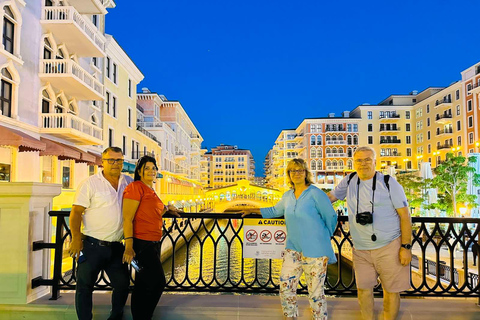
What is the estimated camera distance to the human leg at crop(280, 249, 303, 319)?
11.6ft

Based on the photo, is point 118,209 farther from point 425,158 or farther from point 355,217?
point 425,158

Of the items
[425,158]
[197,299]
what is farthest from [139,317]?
[425,158]

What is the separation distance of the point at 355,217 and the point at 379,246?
0.35m

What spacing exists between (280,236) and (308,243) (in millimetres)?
940

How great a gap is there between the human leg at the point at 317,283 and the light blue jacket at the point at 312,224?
7cm

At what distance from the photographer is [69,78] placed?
1675cm

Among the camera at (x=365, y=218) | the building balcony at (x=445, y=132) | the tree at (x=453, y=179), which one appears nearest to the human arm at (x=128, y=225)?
the camera at (x=365, y=218)

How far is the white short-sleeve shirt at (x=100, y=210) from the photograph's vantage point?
135 inches

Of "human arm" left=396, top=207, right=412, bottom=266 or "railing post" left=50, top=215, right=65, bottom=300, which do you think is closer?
"human arm" left=396, top=207, right=412, bottom=266

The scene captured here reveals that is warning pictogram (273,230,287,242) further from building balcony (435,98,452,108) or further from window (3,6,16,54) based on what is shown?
building balcony (435,98,452,108)

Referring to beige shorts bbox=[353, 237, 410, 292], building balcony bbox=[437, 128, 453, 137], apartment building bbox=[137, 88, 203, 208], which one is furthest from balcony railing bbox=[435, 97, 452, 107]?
beige shorts bbox=[353, 237, 410, 292]

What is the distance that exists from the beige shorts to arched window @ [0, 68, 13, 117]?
48.6 feet

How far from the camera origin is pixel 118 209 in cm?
354

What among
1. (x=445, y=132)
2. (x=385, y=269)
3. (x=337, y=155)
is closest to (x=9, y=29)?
(x=385, y=269)
